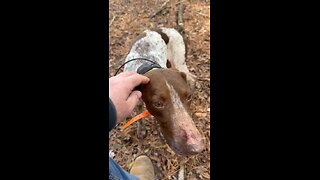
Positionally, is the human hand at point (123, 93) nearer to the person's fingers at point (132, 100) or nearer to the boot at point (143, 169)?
the person's fingers at point (132, 100)

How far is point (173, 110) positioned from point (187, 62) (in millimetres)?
2473

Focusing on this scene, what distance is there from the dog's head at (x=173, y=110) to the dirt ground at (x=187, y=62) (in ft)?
3.45

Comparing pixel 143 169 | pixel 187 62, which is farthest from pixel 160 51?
pixel 143 169

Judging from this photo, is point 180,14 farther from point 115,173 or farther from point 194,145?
point 115,173

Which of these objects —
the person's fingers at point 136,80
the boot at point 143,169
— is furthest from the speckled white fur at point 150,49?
the person's fingers at point 136,80

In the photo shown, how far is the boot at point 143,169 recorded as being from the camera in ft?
12.8

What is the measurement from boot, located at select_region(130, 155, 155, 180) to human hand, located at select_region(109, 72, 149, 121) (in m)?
1.43

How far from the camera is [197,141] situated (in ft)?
9.96

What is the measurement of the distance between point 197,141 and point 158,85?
59cm

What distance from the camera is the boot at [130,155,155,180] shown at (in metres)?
3.89

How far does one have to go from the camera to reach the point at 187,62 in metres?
5.50
